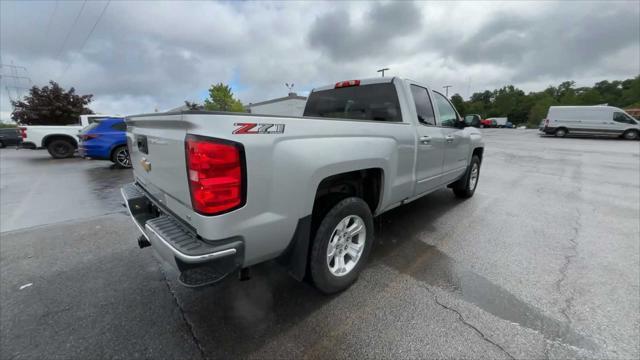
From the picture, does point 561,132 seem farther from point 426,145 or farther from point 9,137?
point 9,137

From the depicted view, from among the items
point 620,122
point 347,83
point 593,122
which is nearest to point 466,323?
point 347,83

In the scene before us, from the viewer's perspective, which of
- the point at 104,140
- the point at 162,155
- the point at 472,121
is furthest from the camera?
the point at 104,140

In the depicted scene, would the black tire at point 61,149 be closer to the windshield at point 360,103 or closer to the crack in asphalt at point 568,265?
the windshield at point 360,103

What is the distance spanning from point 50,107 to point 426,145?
113ft

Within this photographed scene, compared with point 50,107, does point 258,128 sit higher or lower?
lower

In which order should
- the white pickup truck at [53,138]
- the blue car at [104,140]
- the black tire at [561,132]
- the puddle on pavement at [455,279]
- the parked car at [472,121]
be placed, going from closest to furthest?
the puddle on pavement at [455,279], the parked car at [472,121], the blue car at [104,140], the white pickup truck at [53,138], the black tire at [561,132]

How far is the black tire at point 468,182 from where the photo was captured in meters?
5.09

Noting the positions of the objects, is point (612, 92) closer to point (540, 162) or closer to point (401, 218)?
point (540, 162)

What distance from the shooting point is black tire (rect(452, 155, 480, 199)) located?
16.7 ft

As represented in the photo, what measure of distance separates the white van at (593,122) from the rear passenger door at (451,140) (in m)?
22.2

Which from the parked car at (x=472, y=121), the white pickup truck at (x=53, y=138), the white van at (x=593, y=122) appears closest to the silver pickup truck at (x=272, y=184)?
the parked car at (x=472, y=121)

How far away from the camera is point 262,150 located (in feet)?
5.39

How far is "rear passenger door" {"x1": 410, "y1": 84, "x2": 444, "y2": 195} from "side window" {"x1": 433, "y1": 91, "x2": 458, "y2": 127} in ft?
1.01

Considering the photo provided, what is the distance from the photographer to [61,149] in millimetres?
12203
